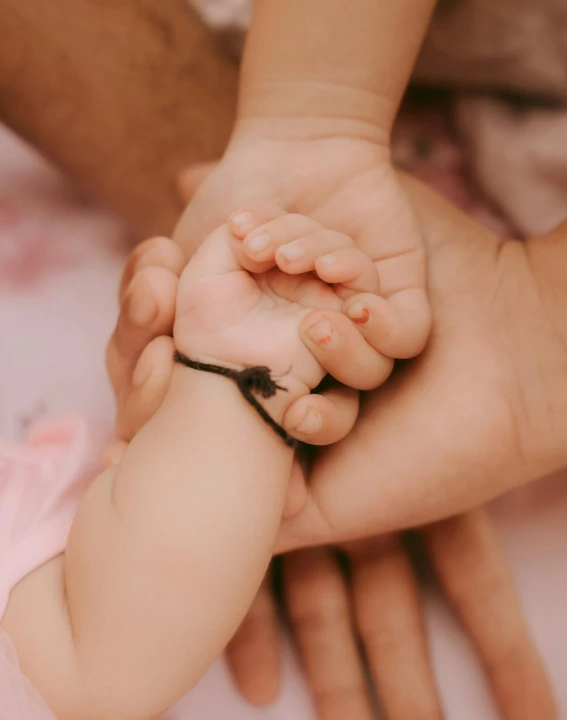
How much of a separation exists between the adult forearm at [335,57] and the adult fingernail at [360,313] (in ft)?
0.73

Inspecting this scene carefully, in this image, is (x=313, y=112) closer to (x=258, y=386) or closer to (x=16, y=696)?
(x=258, y=386)

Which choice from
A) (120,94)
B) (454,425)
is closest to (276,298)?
(454,425)

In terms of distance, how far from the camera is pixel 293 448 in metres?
0.55

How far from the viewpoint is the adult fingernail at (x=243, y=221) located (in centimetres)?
55

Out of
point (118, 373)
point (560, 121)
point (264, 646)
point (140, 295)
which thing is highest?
point (560, 121)

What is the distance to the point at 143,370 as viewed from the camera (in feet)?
1.89

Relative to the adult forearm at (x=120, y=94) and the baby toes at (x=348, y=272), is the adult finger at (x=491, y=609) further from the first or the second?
the adult forearm at (x=120, y=94)

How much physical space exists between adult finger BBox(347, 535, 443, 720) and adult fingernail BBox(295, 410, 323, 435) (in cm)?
21

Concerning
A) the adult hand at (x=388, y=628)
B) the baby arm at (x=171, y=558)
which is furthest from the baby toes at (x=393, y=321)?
the adult hand at (x=388, y=628)

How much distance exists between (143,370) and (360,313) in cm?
18

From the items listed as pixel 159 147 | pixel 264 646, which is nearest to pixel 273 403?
pixel 264 646

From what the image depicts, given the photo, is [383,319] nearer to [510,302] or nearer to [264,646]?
[510,302]

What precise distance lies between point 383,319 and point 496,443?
150 mm

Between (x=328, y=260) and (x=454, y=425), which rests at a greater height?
(x=328, y=260)
